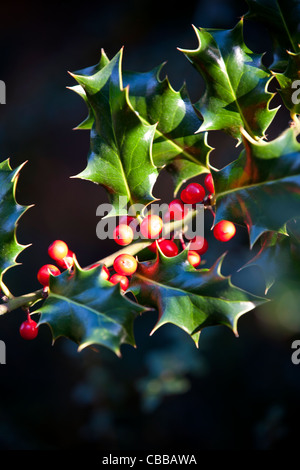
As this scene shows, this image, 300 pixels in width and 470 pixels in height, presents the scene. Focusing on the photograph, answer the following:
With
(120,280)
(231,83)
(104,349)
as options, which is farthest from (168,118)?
(104,349)

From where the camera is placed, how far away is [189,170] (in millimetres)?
1025

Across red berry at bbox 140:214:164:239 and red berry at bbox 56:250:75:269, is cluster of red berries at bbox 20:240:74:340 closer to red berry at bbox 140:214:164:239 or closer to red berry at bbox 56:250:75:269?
red berry at bbox 56:250:75:269

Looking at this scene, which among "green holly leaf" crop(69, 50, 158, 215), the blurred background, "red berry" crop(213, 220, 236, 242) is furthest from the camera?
the blurred background

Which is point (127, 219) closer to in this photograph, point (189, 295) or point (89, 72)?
point (189, 295)

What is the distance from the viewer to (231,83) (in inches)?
37.4

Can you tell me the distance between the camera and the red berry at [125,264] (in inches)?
34.5

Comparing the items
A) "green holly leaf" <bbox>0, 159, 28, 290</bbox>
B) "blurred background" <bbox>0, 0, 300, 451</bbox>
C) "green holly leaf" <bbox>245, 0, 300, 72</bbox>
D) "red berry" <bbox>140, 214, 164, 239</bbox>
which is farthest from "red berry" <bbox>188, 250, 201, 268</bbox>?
"blurred background" <bbox>0, 0, 300, 451</bbox>

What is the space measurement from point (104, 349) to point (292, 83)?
2.21 m

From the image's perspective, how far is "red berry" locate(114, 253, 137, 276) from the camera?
88 cm

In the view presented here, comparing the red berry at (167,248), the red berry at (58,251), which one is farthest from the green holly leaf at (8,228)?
the red berry at (167,248)

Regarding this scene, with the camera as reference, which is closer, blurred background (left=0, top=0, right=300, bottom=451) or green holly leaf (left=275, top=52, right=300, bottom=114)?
green holly leaf (left=275, top=52, right=300, bottom=114)

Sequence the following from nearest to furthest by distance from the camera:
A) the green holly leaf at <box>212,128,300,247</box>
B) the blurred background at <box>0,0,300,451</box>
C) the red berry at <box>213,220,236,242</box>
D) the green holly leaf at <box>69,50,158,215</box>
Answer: the green holly leaf at <box>212,128,300,247</box> → the green holly leaf at <box>69,50,158,215</box> → the red berry at <box>213,220,236,242</box> → the blurred background at <box>0,0,300,451</box>

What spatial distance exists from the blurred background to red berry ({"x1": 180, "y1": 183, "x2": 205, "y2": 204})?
127 centimetres

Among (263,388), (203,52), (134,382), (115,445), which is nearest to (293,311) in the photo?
(263,388)
